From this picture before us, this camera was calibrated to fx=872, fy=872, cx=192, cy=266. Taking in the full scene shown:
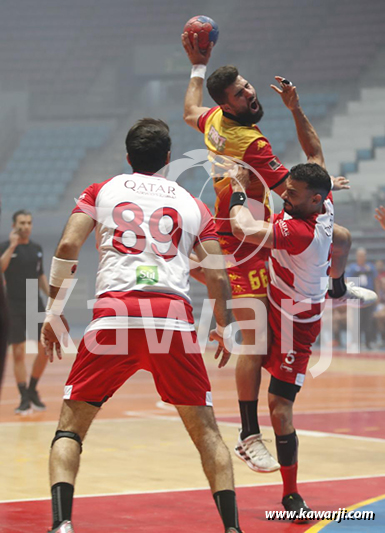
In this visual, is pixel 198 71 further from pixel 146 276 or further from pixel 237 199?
pixel 146 276

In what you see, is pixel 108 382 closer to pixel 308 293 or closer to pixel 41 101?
pixel 308 293

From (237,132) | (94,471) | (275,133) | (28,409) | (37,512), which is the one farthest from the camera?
(275,133)

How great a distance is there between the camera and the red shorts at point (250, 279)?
573 centimetres

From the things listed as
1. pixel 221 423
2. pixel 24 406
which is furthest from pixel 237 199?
pixel 24 406

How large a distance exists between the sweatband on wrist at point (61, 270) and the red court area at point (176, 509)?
146 cm

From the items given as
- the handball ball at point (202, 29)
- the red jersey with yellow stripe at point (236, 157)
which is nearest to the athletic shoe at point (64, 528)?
the red jersey with yellow stripe at point (236, 157)

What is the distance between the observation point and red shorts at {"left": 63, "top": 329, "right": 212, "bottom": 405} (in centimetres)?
417

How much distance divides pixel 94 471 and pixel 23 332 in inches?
155

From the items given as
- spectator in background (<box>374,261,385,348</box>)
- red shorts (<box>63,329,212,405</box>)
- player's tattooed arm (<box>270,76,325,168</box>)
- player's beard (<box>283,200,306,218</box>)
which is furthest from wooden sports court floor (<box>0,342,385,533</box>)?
spectator in background (<box>374,261,385,348</box>)

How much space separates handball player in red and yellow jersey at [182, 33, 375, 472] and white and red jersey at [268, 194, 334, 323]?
16cm

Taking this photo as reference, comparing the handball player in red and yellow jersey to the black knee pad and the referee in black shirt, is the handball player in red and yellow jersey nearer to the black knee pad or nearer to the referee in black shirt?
the black knee pad

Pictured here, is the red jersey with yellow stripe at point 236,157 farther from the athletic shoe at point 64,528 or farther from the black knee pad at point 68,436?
the athletic shoe at point 64,528

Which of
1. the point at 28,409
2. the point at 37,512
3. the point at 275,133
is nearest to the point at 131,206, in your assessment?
the point at 37,512

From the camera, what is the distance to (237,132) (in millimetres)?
5617
